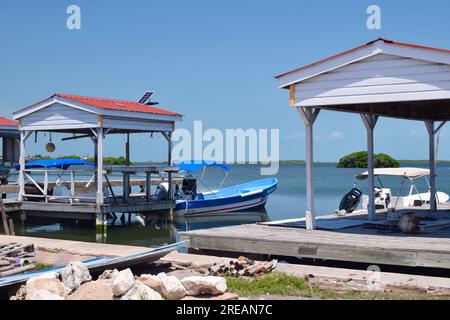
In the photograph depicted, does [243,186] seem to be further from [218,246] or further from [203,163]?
[218,246]

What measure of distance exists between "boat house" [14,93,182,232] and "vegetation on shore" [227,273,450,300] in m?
13.6

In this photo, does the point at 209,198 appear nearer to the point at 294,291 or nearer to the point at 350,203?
the point at 350,203

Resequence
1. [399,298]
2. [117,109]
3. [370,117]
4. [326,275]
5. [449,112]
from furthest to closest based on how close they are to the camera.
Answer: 1. [117,109]
2. [449,112]
3. [370,117]
4. [326,275]
5. [399,298]

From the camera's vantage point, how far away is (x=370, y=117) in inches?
607

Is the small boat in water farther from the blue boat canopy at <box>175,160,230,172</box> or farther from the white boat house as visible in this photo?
the white boat house

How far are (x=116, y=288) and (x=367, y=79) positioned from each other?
6521 millimetres

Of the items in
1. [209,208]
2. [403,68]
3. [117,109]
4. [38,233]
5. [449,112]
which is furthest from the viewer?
[209,208]

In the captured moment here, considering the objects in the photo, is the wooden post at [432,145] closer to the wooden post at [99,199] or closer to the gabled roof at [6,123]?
the wooden post at [99,199]

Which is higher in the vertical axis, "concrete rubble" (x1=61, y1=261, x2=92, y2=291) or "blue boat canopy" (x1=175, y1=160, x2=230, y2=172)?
"blue boat canopy" (x1=175, y1=160, x2=230, y2=172)

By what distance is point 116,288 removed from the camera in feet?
27.2

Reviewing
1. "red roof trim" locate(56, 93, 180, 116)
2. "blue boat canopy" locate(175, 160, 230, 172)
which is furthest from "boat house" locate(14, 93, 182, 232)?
"blue boat canopy" locate(175, 160, 230, 172)

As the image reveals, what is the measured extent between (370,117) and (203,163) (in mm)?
15078

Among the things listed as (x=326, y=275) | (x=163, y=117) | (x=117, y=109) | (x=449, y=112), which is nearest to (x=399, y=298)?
(x=326, y=275)

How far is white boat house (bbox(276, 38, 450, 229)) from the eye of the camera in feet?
37.0
